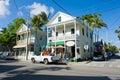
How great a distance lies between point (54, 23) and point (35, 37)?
748cm

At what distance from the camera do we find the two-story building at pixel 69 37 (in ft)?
97.0

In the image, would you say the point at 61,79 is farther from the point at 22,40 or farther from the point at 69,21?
the point at 22,40

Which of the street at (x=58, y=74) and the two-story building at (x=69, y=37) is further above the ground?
the two-story building at (x=69, y=37)

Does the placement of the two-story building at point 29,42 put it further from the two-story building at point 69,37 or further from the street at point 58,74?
the street at point 58,74

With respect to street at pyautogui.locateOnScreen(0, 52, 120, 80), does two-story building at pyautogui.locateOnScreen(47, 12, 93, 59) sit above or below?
above

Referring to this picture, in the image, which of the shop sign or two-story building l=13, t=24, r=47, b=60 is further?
two-story building l=13, t=24, r=47, b=60

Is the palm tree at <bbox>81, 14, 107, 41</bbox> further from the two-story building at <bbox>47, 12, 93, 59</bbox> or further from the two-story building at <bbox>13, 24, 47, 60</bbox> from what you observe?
the two-story building at <bbox>13, 24, 47, 60</bbox>

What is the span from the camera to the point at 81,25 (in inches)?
1281

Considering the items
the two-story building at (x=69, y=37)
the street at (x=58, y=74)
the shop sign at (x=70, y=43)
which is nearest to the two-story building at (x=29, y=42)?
the two-story building at (x=69, y=37)

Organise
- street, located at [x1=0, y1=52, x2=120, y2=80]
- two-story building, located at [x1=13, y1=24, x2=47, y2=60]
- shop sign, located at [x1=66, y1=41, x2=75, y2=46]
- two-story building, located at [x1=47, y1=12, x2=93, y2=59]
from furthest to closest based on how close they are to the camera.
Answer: two-story building, located at [x1=13, y1=24, x2=47, y2=60] → two-story building, located at [x1=47, y1=12, x2=93, y2=59] → shop sign, located at [x1=66, y1=41, x2=75, y2=46] → street, located at [x1=0, y1=52, x2=120, y2=80]

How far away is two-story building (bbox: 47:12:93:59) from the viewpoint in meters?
29.6

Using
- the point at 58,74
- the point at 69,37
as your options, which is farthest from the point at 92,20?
the point at 58,74

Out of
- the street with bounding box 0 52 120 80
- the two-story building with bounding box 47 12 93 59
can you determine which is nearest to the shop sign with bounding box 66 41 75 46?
the two-story building with bounding box 47 12 93 59

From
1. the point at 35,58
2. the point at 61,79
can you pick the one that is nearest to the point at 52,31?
the point at 35,58
